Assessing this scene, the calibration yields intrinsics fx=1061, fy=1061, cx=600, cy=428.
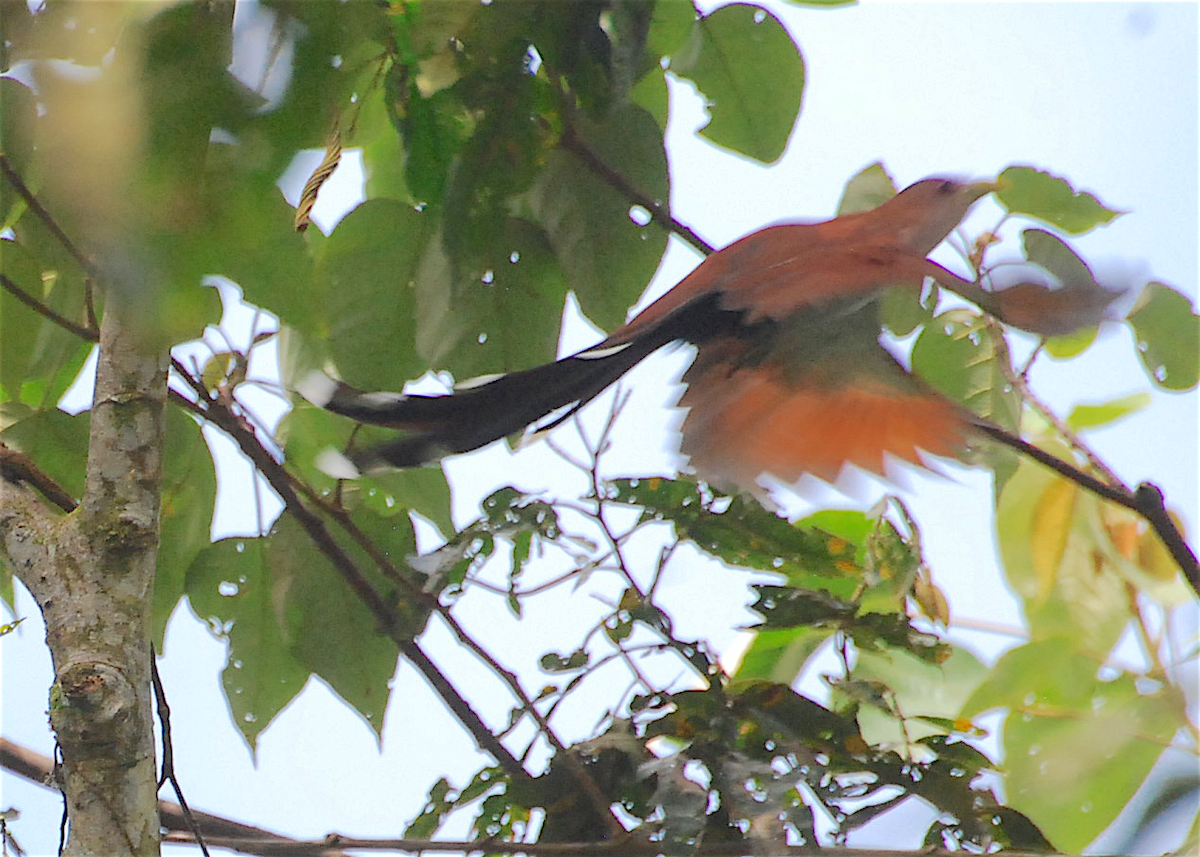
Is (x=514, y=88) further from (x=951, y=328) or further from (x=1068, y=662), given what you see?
(x=1068, y=662)

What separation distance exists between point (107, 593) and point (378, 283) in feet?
1.13

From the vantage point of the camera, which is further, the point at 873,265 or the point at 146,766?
the point at 873,265

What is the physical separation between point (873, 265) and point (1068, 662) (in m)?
0.55

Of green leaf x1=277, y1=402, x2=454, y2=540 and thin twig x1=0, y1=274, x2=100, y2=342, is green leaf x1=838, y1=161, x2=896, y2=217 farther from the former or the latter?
thin twig x1=0, y1=274, x2=100, y2=342

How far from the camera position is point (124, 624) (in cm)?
62

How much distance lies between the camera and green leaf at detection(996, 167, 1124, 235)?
94 cm

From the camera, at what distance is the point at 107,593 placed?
62 cm

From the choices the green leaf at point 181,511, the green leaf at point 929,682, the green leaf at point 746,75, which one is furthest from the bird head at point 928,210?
the green leaf at point 181,511

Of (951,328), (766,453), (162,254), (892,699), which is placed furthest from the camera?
(951,328)

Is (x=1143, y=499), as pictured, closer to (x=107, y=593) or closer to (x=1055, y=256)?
(x=1055, y=256)

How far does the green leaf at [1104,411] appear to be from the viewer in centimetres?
133

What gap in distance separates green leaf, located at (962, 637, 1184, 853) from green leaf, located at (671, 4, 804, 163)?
1.83 feet

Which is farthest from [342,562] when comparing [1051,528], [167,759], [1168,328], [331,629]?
[1051,528]

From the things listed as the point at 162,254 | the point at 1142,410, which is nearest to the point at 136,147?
the point at 162,254
